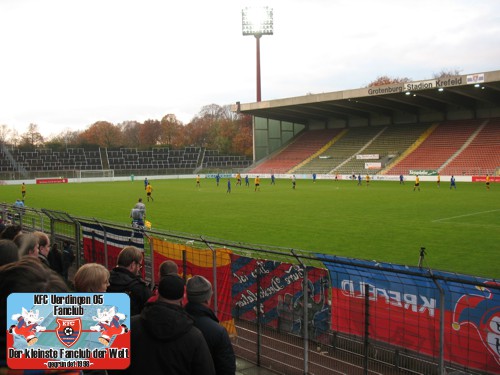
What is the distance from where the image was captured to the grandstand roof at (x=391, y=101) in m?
48.2

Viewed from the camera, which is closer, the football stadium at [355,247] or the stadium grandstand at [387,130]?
the football stadium at [355,247]

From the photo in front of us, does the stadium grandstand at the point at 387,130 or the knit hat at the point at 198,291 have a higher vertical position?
the stadium grandstand at the point at 387,130

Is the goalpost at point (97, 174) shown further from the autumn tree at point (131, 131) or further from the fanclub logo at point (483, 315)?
the fanclub logo at point (483, 315)

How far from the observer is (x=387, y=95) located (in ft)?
182

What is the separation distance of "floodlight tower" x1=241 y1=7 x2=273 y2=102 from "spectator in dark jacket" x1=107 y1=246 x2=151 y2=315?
8370 cm

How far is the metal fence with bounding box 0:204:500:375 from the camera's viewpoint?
5266mm

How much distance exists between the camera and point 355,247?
15.5 meters

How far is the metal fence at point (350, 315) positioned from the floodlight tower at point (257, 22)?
268 ft

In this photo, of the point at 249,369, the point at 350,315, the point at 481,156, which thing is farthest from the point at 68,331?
the point at 481,156

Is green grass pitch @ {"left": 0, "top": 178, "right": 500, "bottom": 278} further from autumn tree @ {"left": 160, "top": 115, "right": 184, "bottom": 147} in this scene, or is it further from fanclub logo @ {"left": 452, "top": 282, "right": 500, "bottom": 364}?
autumn tree @ {"left": 160, "top": 115, "right": 184, "bottom": 147}

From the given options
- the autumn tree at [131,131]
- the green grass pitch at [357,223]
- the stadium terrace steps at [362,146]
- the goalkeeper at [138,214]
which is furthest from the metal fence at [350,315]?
the autumn tree at [131,131]

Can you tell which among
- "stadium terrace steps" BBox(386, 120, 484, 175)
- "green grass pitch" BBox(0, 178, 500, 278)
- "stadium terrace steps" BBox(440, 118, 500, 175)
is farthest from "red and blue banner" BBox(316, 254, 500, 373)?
"stadium terrace steps" BBox(386, 120, 484, 175)

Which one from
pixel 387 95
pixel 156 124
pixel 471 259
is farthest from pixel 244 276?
pixel 156 124

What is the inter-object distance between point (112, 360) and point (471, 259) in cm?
1325
